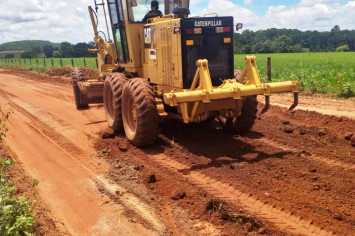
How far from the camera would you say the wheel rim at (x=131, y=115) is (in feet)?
25.1

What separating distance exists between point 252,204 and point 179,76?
313 cm

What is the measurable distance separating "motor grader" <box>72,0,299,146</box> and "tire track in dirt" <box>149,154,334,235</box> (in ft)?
3.74

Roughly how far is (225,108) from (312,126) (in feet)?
9.32

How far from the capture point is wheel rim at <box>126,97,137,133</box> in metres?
7.66

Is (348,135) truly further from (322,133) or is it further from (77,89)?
(77,89)

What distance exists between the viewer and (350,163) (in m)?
6.06

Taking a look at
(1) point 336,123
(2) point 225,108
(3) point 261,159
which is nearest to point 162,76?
(2) point 225,108

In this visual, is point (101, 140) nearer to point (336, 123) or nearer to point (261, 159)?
point (261, 159)

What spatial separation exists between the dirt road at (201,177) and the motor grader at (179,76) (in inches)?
24.2

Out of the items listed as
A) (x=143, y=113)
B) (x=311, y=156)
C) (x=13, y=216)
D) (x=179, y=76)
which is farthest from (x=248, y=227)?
(x=179, y=76)

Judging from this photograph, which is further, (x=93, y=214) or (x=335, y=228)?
(x=93, y=214)

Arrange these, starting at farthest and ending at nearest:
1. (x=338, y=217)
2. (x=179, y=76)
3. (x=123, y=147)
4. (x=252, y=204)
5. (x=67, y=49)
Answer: (x=67, y=49) → (x=123, y=147) → (x=179, y=76) → (x=252, y=204) → (x=338, y=217)

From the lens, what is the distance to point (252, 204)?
4.74 meters

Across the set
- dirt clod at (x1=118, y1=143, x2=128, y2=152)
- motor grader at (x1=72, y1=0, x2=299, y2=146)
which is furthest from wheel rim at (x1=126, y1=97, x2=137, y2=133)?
dirt clod at (x1=118, y1=143, x2=128, y2=152)
